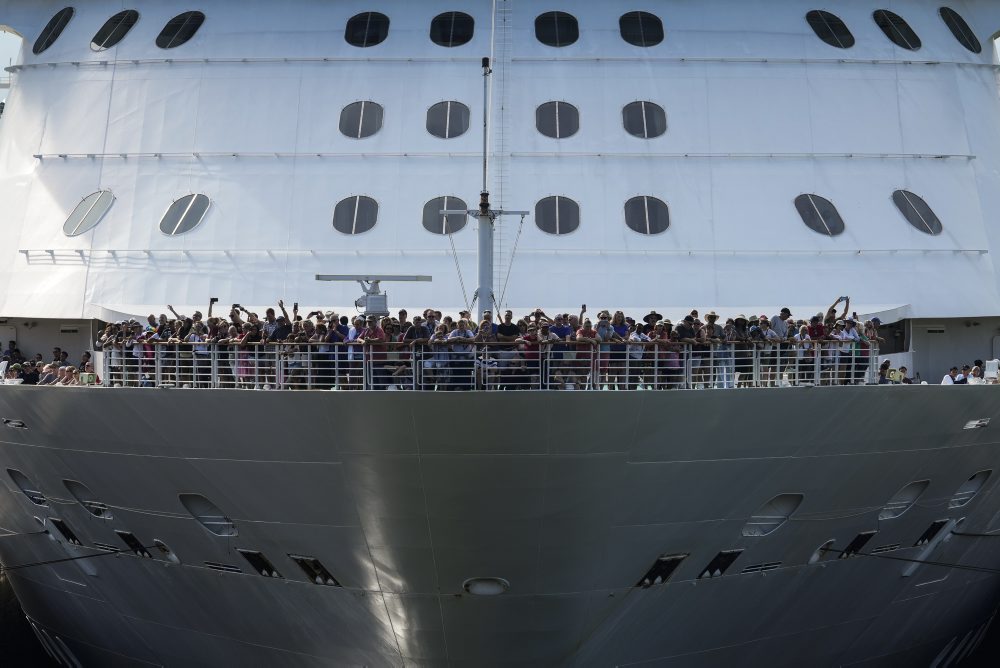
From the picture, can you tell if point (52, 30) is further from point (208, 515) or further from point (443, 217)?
point (208, 515)

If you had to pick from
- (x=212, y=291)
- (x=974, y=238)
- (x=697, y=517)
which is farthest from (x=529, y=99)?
(x=697, y=517)

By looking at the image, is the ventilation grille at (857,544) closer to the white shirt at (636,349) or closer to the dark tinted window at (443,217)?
the white shirt at (636,349)

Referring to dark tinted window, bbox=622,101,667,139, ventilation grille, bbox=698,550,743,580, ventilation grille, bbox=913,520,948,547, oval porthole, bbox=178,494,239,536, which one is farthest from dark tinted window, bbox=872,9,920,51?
oval porthole, bbox=178,494,239,536

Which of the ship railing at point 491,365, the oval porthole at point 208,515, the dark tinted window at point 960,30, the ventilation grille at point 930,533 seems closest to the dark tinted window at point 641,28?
the dark tinted window at point 960,30

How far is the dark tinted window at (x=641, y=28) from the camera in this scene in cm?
2409

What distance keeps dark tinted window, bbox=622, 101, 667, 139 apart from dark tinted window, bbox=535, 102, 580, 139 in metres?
0.89

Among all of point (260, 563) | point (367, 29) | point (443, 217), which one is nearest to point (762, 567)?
point (260, 563)

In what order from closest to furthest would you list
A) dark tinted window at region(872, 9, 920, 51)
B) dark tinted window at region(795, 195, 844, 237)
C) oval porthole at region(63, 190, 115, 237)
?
dark tinted window at region(795, 195, 844, 237) → oval porthole at region(63, 190, 115, 237) → dark tinted window at region(872, 9, 920, 51)

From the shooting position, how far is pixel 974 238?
A: 22719 millimetres

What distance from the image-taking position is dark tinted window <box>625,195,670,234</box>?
72.4ft

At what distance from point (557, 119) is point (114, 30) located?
8676 mm

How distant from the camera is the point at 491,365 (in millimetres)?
15320

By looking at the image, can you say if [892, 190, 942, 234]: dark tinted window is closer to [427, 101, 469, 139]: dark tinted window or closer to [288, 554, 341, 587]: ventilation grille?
[427, 101, 469, 139]: dark tinted window

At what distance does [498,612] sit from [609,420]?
3251mm
